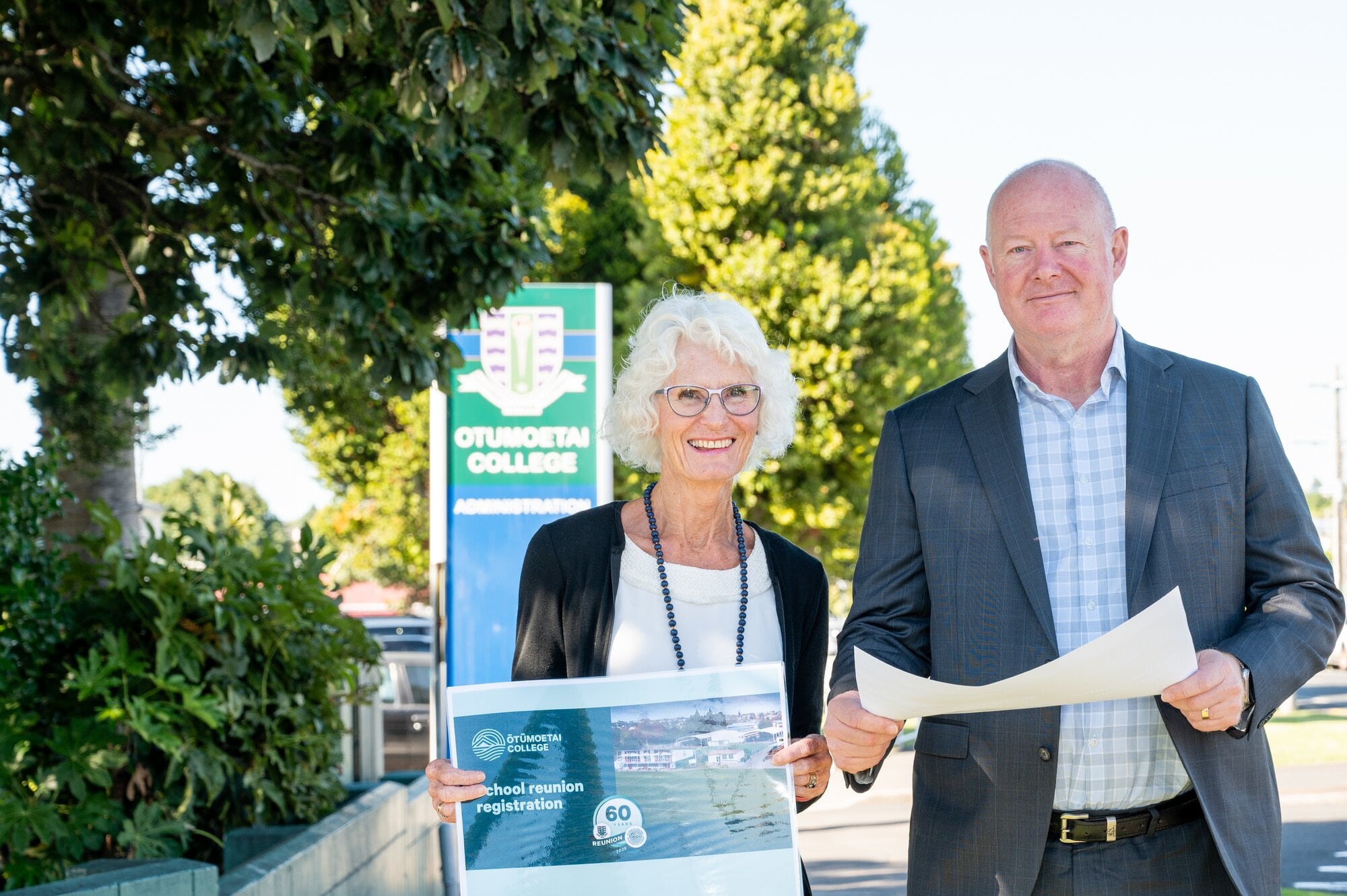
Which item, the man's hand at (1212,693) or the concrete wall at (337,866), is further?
the concrete wall at (337,866)

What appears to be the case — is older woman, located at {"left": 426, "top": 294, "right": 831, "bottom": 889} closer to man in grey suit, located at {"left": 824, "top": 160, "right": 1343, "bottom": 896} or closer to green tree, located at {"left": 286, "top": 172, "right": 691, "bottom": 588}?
man in grey suit, located at {"left": 824, "top": 160, "right": 1343, "bottom": 896}

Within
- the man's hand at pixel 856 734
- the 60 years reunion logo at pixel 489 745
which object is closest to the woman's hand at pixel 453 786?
the 60 years reunion logo at pixel 489 745

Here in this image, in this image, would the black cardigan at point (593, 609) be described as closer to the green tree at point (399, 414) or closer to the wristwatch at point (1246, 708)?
the wristwatch at point (1246, 708)

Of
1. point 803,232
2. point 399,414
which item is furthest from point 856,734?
point 399,414

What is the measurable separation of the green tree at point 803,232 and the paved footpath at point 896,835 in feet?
14.9

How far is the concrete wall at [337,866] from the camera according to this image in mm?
4012

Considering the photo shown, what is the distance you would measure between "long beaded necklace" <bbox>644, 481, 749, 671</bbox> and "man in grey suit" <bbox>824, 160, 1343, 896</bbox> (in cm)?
27

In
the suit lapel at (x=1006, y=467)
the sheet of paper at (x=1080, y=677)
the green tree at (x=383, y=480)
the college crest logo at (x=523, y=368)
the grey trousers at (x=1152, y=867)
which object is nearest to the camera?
the sheet of paper at (x=1080, y=677)

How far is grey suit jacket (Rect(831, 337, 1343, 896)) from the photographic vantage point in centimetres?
263

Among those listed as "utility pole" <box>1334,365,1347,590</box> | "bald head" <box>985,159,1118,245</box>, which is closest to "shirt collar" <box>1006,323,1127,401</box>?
"bald head" <box>985,159,1118,245</box>

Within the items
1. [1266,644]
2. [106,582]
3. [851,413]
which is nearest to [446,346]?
[106,582]

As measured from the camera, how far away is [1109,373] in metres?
2.94

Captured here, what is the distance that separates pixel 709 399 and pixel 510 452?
19.9 ft

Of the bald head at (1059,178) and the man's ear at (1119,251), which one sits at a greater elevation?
the bald head at (1059,178)
